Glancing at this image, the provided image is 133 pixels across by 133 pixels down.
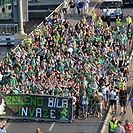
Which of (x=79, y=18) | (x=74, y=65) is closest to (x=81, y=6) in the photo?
(x=79, y=18)

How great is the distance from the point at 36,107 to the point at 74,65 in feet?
17.0

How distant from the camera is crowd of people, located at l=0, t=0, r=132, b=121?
24.2 metres

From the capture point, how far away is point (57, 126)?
929 inches

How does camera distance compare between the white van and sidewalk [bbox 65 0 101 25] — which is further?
the white van

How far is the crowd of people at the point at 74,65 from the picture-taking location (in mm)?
24156

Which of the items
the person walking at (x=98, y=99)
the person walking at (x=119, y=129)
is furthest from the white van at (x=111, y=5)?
the person walking at (x=119, y=129)

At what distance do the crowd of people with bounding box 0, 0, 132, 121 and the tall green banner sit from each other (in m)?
0.49

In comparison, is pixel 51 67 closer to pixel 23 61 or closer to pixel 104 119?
pixel 23 61

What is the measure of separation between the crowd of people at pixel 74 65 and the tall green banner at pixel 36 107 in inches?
Result: 19.2

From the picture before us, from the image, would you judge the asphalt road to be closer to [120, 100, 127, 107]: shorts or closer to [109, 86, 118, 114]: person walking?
[109, 86, 118, 114]: person walking

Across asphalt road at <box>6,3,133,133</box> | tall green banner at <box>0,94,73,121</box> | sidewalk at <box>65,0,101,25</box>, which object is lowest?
asphalt road at <box>6,3,133,133</box>

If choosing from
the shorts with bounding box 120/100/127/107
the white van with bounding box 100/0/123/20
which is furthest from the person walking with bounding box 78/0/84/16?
the shorts with bounding box 120/100/127/107

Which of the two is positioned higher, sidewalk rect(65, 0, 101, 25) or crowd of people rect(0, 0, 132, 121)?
sidewalk rect(65, 0, 101, 25)

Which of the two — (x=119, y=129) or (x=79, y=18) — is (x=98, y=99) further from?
(x=79, y=18)
